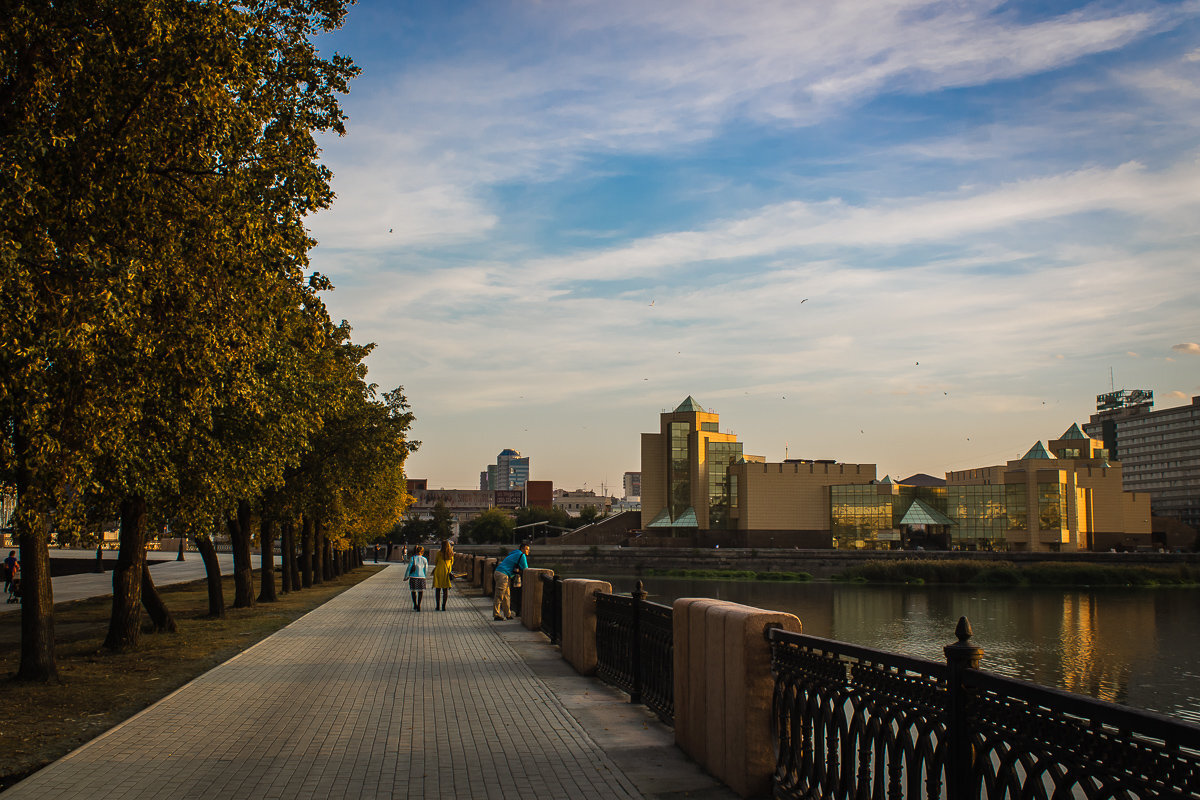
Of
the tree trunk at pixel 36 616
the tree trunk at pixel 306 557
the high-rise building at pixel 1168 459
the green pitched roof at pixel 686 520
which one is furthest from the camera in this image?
the high-rise building at pixel 1168 459

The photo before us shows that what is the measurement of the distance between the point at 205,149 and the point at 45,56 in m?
1.63

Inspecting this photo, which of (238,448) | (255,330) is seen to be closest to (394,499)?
(238,448)

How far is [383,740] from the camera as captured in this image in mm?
8078

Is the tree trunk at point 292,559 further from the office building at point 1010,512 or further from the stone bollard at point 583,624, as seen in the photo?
the office building at point 1010,512

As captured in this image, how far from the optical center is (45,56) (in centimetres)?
936

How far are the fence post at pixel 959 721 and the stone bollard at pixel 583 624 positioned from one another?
302 inches

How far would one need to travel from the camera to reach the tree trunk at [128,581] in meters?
15.1

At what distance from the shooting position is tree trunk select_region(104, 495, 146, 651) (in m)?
15.1

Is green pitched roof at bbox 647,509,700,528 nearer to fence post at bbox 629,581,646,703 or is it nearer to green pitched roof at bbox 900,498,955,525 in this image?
green pitched roof at bbox 900,498,955,525

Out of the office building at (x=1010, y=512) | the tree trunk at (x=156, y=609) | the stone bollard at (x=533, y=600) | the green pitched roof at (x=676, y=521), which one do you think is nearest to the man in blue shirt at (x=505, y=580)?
the stone bollard at (x=533, y=600)

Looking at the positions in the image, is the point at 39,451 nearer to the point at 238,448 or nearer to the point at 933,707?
the point at 238,448

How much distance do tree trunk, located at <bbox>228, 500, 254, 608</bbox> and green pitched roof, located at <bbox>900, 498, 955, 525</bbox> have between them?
82566 millimetres

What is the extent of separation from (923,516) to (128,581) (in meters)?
91.2

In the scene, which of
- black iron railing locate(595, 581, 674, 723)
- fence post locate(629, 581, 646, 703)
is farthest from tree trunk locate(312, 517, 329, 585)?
fence post locate(629, 581, 646, 703)
